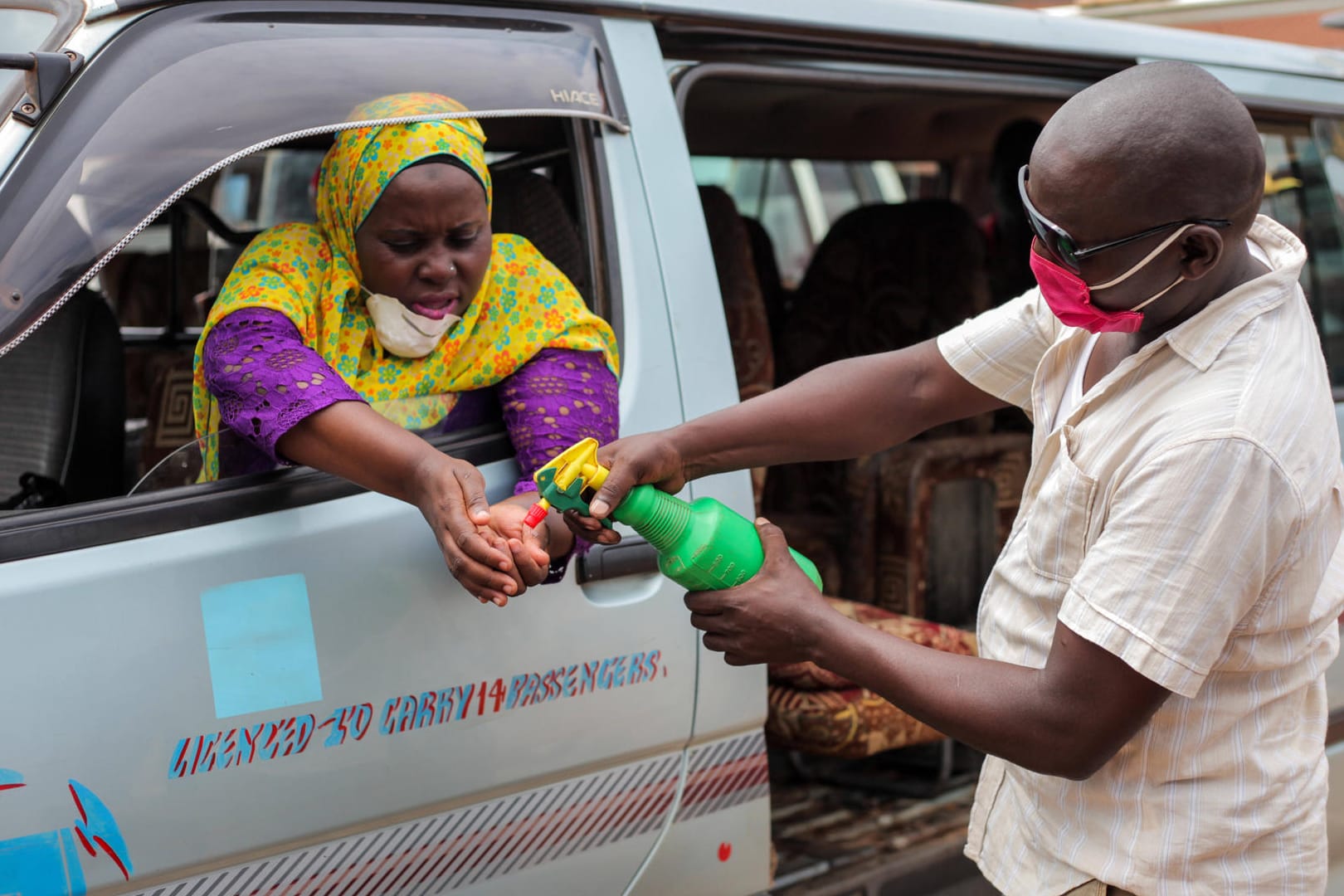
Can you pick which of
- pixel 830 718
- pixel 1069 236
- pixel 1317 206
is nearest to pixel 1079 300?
pixel 1069 236

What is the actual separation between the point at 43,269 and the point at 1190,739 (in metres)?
1.47

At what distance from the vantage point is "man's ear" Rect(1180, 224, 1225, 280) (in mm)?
1360

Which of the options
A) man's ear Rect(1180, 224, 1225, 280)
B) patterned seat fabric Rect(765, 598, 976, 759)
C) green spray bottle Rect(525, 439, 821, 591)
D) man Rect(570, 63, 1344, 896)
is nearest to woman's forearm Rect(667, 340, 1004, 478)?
man Rect(570, 63, 1344, 896)

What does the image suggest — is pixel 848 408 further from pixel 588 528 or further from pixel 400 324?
pixel 400 324

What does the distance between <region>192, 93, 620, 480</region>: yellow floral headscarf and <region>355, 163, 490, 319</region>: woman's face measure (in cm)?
2

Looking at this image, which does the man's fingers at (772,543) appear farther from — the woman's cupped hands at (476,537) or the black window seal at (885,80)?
the black window seal at (885,80)

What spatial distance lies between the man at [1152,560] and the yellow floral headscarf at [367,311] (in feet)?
1.11

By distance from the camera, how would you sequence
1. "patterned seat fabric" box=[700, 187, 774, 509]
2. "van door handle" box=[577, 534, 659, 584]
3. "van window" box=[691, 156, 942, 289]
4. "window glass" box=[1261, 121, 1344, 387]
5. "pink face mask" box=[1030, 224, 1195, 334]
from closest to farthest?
"pink face mask" box=[1030, 224, 1195, 334] < "van door handle" box=[577, 534, 659, 584] < "window glass" box=[1261, 121, 1344, 387] < "patterned seat fabric" box=[700, 187, 774, 509] < "van window" box=[691, 156, 942, 289]

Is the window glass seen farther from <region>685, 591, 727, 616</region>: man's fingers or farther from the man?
<region>685, 591, 727, 616</region>: man's fingers

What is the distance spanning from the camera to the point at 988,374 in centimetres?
185

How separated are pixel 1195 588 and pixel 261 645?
1.14m

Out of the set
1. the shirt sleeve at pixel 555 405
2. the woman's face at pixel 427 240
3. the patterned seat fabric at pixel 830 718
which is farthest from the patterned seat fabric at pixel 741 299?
the woman's face at pixel 427 240

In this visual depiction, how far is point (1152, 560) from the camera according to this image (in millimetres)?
1351

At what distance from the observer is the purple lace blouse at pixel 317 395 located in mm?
1664
